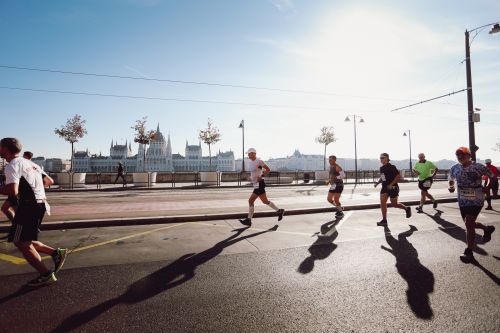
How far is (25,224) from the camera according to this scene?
353 centimetres

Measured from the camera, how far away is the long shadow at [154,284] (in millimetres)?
2678

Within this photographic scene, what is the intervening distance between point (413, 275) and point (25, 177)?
16.6 ft

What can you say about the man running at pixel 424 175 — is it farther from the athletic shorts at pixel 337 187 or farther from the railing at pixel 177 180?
the railing at pixel 177 180

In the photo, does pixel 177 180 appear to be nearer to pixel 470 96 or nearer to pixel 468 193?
pixel 470 96

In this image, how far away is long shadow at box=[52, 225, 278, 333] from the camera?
2.68 metres

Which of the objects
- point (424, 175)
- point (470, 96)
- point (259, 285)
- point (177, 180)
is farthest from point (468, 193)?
point (177, 180)

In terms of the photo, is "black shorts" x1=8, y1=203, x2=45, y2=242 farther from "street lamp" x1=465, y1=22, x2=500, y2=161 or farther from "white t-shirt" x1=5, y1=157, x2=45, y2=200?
"street lamp" x1=465, y1=22, x2=500, y2=161

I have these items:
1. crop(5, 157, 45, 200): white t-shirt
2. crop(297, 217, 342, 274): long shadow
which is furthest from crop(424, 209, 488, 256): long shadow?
crop(5, 157, 45, 200): white t-shirt

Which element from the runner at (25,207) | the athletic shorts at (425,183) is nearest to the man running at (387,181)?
the athletic shorts at (425,183)

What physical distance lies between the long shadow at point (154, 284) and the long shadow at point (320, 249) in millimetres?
1456

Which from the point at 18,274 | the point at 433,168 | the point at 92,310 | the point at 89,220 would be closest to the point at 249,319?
the point at 92,310

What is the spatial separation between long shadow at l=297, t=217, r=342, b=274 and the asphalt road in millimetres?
17

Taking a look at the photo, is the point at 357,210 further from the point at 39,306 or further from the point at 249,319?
the point at 39,306

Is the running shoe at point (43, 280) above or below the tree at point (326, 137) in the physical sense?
below
